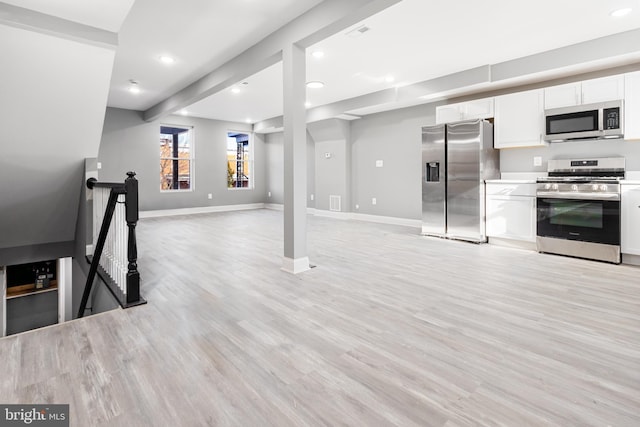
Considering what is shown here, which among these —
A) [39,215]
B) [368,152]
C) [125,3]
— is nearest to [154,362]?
[125,3]

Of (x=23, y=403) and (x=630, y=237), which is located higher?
(x=630, y=237)

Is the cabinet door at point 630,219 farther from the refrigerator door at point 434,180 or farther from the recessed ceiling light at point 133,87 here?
the recessed ceiling light at point 133,87

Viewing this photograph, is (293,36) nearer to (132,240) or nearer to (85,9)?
(85,9)

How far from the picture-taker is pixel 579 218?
409cm

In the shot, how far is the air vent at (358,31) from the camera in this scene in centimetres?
365

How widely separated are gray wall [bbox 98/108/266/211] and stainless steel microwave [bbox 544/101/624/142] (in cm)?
773

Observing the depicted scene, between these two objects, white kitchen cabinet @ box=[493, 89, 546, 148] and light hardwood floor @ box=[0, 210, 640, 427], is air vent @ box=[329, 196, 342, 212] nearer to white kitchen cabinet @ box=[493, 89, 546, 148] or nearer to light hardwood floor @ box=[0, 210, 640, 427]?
white kitchen cabinet @ box=[493, 89, 546, 148]

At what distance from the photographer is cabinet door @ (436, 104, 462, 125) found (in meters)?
5.51

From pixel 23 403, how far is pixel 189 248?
10.9ft

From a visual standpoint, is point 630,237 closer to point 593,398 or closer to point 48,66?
point 593,398

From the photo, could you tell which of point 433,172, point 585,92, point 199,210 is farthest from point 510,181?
point 199,210

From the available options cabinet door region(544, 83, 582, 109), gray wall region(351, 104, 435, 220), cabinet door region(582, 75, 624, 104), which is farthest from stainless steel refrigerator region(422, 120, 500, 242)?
cabinet door region(582, 75, 624, 104)

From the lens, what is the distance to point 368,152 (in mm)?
7570

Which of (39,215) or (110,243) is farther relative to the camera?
(39,215)
